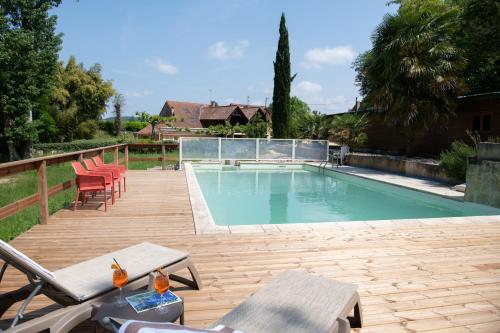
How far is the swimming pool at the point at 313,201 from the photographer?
7.58 metres

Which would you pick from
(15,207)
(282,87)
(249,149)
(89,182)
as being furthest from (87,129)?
(15,207)

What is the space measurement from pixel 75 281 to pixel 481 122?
14294mm

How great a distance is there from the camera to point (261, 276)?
124 inches

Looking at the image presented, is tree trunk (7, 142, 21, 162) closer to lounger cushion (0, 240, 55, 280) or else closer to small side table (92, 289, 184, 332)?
lounger cushion (0, 240, 55, 280)

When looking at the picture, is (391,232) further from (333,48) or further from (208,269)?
(333,48)

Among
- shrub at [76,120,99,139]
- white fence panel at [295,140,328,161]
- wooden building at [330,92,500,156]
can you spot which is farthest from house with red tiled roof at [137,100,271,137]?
wooden building at [330,92,500,156]

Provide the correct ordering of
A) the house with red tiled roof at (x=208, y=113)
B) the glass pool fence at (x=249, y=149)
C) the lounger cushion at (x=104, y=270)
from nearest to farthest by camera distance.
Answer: the lounger cushion at (x=104, y=270), the glass pool fence at (x=249, y=149), the house with red tiled roof at (x=208, y=113)

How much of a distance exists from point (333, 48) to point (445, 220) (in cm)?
1357

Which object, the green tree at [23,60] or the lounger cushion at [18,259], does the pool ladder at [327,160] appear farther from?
the green tree at [23,60]

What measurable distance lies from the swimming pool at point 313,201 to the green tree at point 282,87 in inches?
321

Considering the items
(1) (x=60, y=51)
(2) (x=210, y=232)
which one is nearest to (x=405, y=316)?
(2) (x=210, y=232)

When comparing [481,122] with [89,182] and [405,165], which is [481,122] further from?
[89,182]

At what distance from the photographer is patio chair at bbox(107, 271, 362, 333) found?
1663 mm

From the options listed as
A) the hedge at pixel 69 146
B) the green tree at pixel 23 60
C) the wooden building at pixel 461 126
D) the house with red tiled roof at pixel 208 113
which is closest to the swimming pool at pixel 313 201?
the wooden building at pixel 461 126
